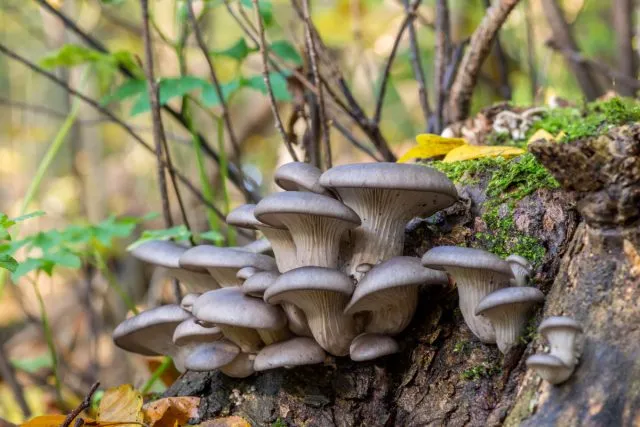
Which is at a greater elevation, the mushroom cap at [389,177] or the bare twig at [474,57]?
the bare twig at [474,57]

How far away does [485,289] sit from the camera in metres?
1.93

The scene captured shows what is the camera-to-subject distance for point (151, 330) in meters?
2.55

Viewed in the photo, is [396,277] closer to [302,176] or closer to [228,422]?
[302,176]

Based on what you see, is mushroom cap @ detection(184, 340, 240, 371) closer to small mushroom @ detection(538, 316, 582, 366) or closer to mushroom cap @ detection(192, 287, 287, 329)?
mushroom cap @ detection(192, 287, 287, 329)

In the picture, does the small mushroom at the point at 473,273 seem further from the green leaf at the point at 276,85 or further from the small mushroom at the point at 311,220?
the green leaf at the point at 276,85

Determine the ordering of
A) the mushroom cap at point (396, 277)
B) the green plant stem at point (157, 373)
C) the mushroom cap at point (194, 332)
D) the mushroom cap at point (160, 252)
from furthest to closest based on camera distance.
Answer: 1. the green plant stem at point (157, 373)
2. the mushroom cap at point (160, 252)
3. the mushroom cap at point (194, 332)
4. the mushroom cap at point (396, 277)

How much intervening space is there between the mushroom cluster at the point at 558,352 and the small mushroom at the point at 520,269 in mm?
328

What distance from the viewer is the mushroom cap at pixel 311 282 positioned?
192 cm

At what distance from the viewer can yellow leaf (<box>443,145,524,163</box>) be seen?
8.45 ft

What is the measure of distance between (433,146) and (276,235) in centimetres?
99

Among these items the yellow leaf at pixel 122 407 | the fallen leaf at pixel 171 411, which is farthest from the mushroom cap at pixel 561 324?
the yellow leaf at pixel 122 407

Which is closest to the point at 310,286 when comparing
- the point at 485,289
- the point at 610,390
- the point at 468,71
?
the point at 485,289

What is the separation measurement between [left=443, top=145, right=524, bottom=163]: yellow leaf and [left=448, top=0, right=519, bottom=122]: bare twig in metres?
0.98

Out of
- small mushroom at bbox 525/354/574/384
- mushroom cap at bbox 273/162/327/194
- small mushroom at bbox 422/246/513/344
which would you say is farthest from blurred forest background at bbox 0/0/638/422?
small mushroom at bbox 525/354/574/384
